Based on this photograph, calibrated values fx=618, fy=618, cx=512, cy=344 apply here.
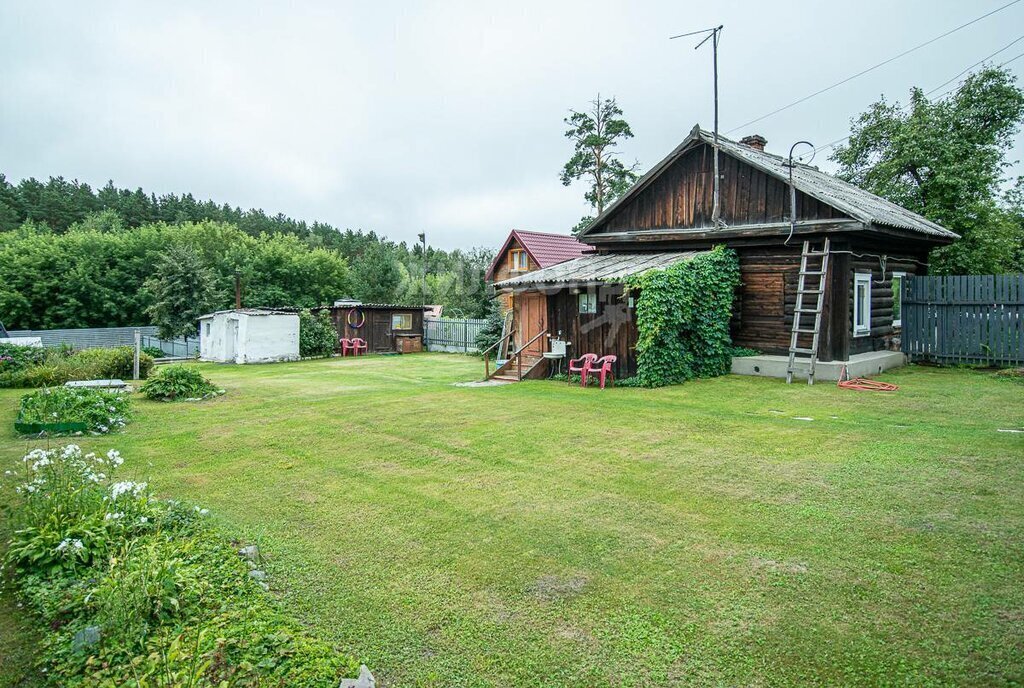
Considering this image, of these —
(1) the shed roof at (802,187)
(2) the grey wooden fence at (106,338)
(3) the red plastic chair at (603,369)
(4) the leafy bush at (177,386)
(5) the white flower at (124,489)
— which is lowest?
(5) the white flower at (124,489)

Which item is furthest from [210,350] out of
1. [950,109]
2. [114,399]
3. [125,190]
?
[125,190]

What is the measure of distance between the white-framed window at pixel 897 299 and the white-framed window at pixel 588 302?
7915 millimetres

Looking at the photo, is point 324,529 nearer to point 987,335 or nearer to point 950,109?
point 987,335

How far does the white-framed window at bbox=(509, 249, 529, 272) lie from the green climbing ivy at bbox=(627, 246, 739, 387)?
16982 mm

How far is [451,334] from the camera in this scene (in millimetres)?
28094

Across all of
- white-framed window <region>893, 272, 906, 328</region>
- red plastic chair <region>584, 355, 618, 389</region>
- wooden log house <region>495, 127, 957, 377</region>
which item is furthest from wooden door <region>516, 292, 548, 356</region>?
white-framed window <region>893, 272, 906, 328</region>

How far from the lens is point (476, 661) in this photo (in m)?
3.34

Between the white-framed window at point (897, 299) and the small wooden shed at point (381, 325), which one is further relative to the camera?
the small wooden shed at point (381, 325)

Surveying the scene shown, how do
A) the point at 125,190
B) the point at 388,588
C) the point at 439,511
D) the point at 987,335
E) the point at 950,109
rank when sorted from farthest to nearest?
the point at 125,190
the point at 950,109
the point at 987,335
the point at 439,511
the point at 388,588

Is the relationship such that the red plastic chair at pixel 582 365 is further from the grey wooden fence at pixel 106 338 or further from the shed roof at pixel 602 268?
the grey wooden fence at pixel 106 338

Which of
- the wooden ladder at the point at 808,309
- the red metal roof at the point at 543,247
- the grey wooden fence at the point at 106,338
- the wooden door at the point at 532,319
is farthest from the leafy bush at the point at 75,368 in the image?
the red metal roof at the point at 543,247

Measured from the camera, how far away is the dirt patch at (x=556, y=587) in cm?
405

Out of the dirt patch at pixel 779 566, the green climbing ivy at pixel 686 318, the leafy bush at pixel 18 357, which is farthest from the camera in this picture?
the leafy bush at pixel 18 357

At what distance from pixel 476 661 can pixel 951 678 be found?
239cm
